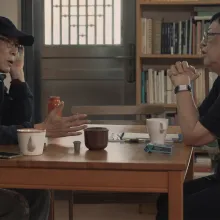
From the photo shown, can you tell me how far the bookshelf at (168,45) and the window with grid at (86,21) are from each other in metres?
0.37

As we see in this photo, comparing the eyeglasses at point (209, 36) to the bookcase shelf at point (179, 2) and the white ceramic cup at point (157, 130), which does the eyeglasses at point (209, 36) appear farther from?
the bookcase shelf at point (179, 2)

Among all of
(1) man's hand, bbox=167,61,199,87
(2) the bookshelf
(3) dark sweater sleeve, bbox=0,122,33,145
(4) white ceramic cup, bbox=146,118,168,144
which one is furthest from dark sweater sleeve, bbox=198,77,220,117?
(2) the bookshelf

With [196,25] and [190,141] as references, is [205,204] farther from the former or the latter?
[196,25]

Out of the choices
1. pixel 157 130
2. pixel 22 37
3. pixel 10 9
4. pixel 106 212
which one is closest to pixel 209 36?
pixel 157 130

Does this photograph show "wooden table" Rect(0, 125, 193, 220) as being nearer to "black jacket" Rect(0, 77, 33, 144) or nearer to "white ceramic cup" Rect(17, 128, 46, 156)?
"white ceramic cup" Rect(17, 128, 46, 156)

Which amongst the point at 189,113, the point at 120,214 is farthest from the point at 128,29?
the point at 189,113

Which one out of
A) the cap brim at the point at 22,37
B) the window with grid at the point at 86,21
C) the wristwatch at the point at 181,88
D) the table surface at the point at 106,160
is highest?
the window with grid at the point at 86,21

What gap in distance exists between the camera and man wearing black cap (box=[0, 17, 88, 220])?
5.59 ft

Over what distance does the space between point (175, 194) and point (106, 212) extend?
2161mm

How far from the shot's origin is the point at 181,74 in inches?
86.9

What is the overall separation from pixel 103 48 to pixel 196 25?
806 millimetres

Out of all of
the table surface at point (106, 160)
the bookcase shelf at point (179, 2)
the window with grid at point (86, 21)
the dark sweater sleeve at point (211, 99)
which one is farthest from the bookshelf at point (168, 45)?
the table surface at point (106, 160)

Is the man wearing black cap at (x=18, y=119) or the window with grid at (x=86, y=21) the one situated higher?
the window with grid at (x=86, y=21)

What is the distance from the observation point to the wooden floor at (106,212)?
140 inches
